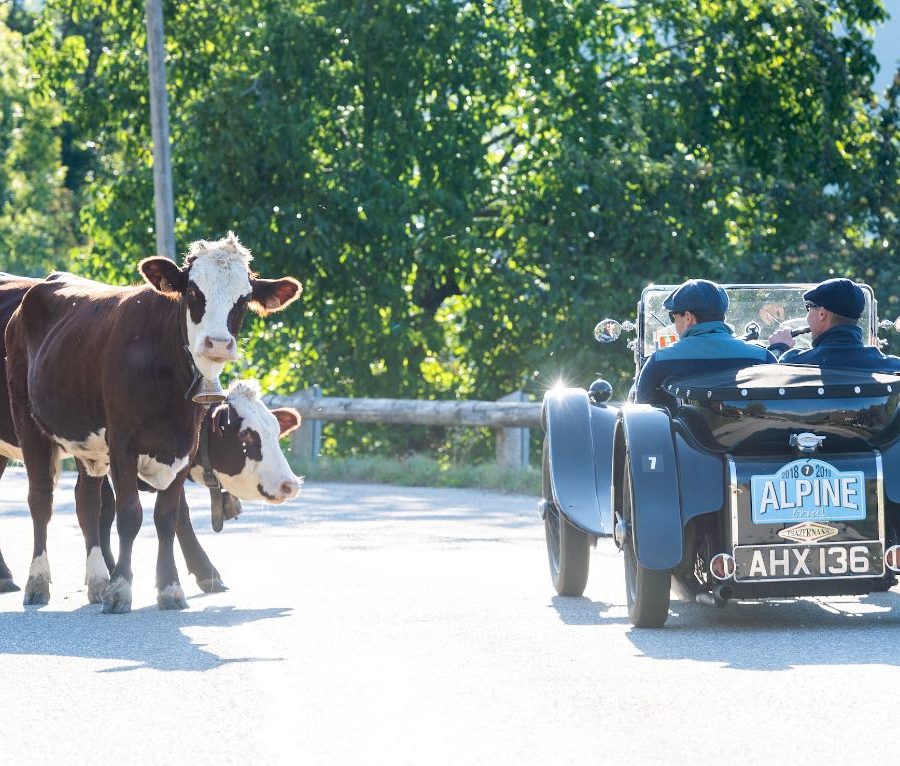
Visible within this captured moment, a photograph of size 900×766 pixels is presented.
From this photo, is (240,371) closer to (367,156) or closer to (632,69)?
(367,156)

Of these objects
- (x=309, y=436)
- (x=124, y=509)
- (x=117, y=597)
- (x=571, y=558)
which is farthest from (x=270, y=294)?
(x=309, y=436)

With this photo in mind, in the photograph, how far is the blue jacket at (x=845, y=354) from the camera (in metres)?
9.08

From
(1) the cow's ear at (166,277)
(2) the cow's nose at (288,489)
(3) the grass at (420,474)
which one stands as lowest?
(3) the grass at (420,474)

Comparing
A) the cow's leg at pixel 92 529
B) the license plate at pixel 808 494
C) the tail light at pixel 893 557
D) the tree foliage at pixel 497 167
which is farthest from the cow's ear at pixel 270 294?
the tree foliage at pixel 497 167

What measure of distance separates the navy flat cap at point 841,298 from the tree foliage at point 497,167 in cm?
1541

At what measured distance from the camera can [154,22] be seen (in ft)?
83.7

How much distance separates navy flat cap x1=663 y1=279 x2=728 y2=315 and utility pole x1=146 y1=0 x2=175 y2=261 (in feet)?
53.4

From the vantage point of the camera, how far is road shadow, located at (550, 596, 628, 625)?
905 cm

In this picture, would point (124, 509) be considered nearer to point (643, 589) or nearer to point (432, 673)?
point (643, 589)

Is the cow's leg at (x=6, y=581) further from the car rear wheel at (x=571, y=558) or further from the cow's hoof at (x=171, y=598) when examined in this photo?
the car rear wheel at (x=571, y=558)

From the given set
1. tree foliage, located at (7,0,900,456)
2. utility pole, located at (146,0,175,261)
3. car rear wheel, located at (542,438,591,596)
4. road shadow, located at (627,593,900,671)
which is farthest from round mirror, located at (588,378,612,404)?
utility pole, located at (146,0,175,261)

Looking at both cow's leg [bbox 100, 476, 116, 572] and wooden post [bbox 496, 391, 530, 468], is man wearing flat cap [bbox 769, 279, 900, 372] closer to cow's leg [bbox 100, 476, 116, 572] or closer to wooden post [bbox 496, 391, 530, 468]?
cow's leg [bbox 100, 476, 116, 572]

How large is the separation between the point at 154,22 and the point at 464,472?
29.1ft

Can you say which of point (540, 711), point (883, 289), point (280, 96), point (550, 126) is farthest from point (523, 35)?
point (540, 711)
